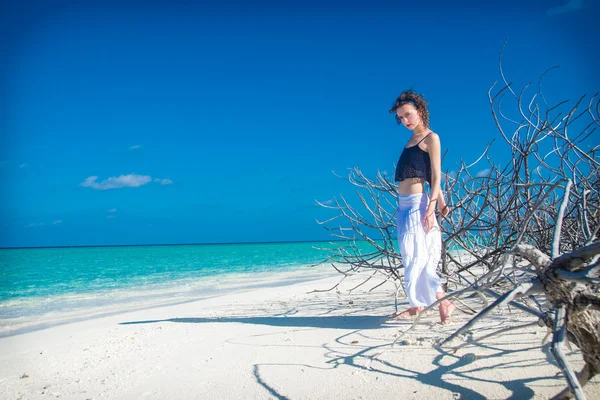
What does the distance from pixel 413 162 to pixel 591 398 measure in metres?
1.68

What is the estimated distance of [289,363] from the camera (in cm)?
201

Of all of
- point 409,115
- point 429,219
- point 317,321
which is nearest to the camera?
point 429,219

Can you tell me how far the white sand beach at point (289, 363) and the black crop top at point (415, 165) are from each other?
0.99 metres

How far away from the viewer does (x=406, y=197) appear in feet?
8.98

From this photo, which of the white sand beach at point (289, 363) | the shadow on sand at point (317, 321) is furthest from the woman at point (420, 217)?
the shadow on sand at point (317, 321)

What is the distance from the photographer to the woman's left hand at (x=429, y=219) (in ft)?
8.57

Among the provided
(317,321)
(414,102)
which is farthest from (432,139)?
(317,321)

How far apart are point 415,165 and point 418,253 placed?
1.93ft

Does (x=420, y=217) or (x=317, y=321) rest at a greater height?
(x=420, y=217)

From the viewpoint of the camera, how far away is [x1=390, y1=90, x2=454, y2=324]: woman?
8.66 feet

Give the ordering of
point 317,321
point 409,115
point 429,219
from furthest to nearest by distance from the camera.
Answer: point 317,321
point 409,115
point 429,219

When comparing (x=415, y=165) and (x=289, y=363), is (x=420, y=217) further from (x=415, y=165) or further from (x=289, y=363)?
(x=289, y=363)

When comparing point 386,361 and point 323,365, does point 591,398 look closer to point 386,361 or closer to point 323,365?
point 386,361

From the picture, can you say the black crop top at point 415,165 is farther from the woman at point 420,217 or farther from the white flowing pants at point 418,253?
the white flowing pants at point 418,253
